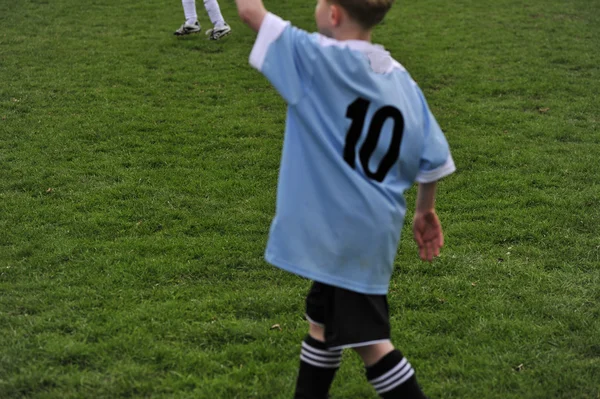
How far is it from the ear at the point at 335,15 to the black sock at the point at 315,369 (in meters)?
1.25

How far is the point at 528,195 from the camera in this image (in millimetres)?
6211

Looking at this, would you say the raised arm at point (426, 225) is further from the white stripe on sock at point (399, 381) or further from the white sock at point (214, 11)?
the white sock at point (214, 11)

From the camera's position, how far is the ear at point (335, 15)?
2490mm

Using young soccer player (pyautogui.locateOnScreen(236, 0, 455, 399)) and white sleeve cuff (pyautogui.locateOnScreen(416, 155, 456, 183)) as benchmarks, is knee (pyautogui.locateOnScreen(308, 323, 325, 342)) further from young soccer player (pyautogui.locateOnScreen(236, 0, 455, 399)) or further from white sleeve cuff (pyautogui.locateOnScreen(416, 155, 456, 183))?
white sleeve cuff (pyautogui.locateOnScreen(416, 155, 456, 183))

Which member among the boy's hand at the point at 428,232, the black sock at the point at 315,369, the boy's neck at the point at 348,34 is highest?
the boy's neck at the point at 348,34

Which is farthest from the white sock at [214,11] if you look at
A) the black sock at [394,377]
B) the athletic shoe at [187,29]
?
the black sock at [394,377]

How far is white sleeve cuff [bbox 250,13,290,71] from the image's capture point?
243 cm

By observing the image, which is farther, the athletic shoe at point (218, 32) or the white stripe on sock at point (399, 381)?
the athletic shoe at point (218, 32)

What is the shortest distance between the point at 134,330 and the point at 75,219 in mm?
1944

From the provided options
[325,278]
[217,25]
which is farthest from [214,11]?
[325,278]

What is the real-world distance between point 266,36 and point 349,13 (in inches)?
12.5

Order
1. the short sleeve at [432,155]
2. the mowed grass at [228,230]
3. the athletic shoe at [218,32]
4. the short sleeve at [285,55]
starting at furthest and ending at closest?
the athletic shoe at [218,32], the mowed grass at [228,230], the short sleeve at [432,155], the short sleeve at [285,55]

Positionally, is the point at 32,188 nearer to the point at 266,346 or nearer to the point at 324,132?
the point at 266,346

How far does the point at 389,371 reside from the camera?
2.67m
